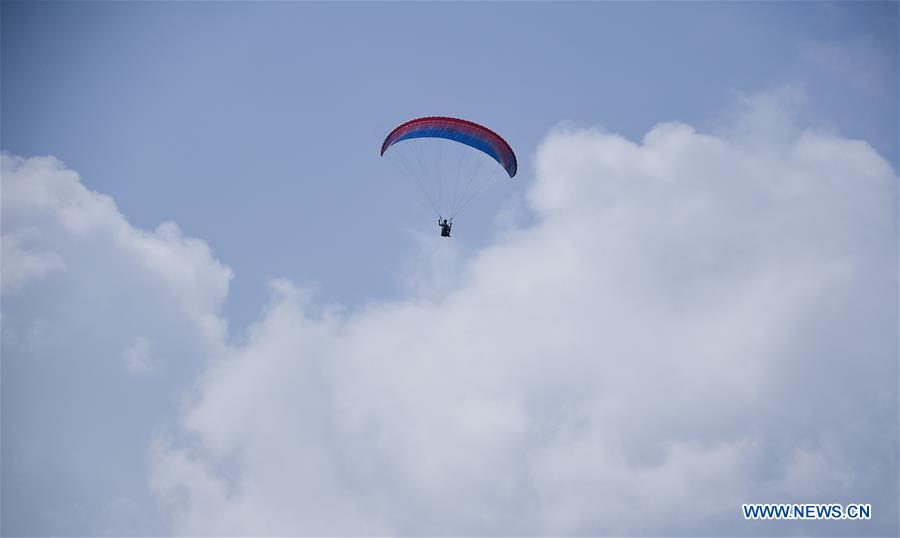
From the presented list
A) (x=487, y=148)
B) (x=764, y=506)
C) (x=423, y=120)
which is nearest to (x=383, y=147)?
(x=423, y=120)

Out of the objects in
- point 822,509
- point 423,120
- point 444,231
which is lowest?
point 822,509

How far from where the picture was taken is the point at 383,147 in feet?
180

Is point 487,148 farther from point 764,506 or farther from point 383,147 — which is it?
point 764,506

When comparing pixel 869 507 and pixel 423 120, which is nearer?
pixel 423 120

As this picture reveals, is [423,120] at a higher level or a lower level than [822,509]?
higher

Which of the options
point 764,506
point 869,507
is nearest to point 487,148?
point 764,506

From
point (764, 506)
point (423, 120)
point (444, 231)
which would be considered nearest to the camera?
point (423, 120)

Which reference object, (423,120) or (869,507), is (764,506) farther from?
(423,120)

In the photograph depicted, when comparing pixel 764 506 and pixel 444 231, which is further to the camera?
pixel 764 506

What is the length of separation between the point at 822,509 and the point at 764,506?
482 cm

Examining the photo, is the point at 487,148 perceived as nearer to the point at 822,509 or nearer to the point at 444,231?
the point at 444,231

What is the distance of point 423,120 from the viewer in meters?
53.6

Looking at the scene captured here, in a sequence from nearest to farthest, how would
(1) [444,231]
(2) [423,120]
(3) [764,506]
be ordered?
(2) [423,120] → (1) [444,231] → (3) [764,506]

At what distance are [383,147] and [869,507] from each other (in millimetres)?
51342
